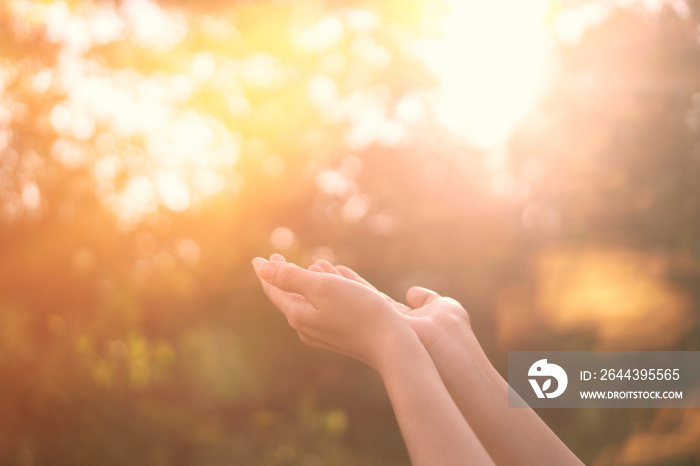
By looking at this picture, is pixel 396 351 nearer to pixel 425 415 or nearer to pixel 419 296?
pixel 425 415

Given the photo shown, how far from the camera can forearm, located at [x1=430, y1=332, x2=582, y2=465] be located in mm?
1247

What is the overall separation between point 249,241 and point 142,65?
232 centimetres

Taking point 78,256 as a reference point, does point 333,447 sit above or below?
below

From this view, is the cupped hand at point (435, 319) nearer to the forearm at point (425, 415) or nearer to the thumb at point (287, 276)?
the thumb at point (287, 276)

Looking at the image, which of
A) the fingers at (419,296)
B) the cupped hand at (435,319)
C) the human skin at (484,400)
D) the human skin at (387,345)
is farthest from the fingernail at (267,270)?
the fingers at (419,296)

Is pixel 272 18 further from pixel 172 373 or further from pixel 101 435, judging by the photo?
pixel 101 435

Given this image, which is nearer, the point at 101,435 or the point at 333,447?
the point at 101,435

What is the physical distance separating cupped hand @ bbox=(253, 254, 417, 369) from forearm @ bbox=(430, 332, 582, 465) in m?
0.24

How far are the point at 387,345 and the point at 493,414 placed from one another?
0.38 m

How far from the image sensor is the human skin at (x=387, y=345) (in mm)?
950

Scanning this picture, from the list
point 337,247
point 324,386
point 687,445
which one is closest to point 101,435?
point 324,386

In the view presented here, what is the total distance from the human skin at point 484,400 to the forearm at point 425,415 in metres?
0.26

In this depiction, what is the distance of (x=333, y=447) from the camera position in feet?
14.7

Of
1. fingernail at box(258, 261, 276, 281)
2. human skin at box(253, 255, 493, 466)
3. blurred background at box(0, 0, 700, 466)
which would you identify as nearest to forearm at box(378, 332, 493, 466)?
human skin at box(253, 255, 493, 466)
